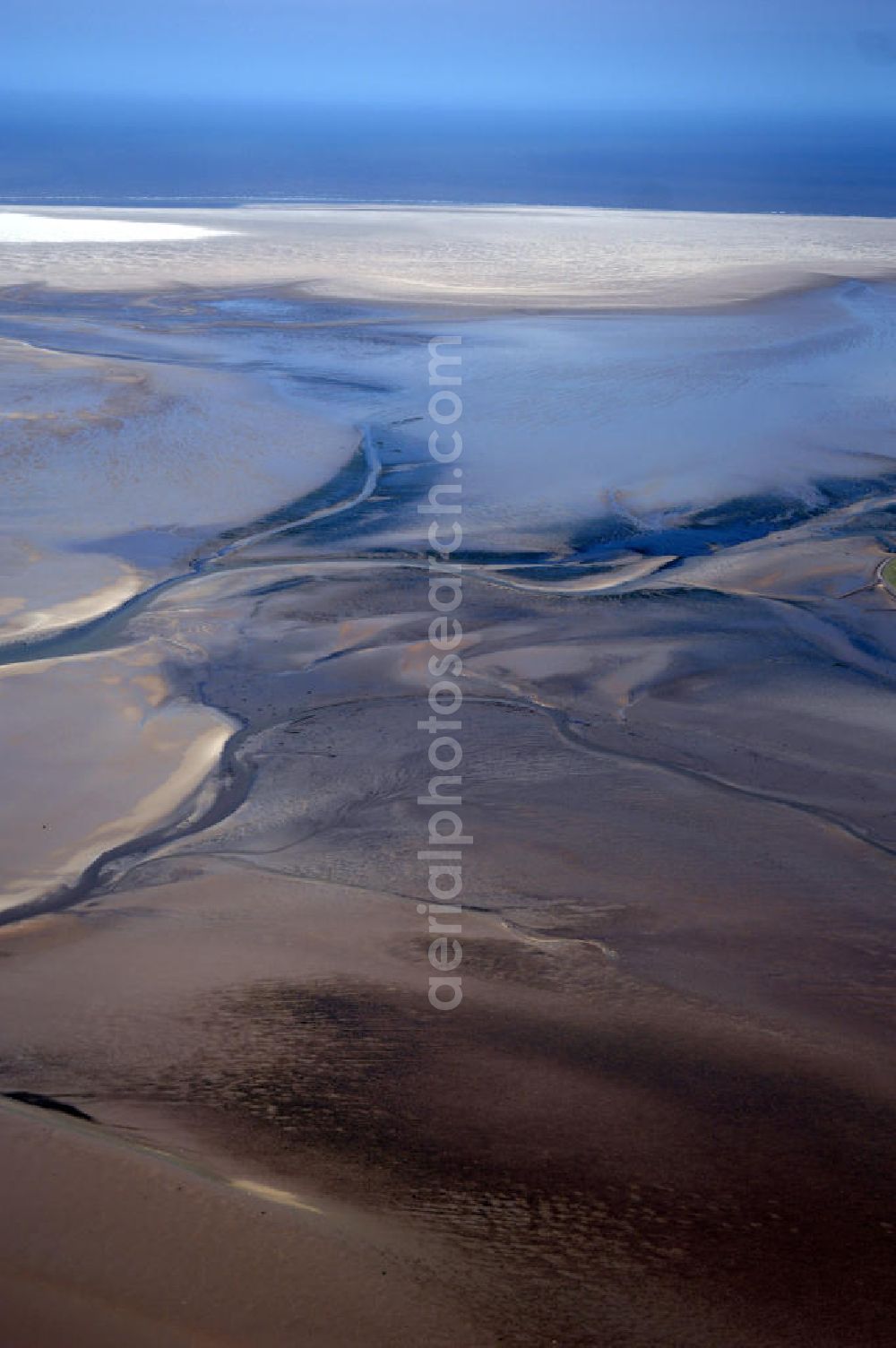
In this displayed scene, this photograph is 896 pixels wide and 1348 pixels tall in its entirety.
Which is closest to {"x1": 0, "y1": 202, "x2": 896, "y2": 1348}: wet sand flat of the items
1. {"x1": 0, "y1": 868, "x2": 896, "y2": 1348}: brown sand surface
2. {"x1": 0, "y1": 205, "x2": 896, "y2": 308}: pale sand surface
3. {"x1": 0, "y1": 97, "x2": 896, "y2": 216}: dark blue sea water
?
{"x1": 0, "y1": 868, "x2": 896, "y2": 1348}: brown sand surface

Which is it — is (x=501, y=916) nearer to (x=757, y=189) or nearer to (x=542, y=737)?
(x=542, y=737)

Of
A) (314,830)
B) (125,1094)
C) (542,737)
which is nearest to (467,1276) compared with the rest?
(125,1094)

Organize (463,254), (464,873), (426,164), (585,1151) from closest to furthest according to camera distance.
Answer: (585,1151)
(464,873)
(463,254)
(426,164)

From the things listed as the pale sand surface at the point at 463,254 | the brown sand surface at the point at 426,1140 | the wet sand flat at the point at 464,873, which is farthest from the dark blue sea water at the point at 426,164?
the brown sand surface at the point at 426,1140

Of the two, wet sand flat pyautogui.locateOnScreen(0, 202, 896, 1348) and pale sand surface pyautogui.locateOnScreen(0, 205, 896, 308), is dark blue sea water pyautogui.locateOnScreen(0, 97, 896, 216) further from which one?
wet sand flat pyautogui.locateOnScreen(0, 202, 896, 1348)

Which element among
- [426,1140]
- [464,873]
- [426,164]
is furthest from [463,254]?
[426,164]

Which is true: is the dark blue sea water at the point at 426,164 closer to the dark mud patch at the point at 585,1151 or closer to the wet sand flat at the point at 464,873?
the wet sand flat at the point at 464,873

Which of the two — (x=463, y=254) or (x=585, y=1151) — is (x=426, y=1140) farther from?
(x=463, y=254)

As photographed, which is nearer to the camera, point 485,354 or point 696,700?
point 696,700
